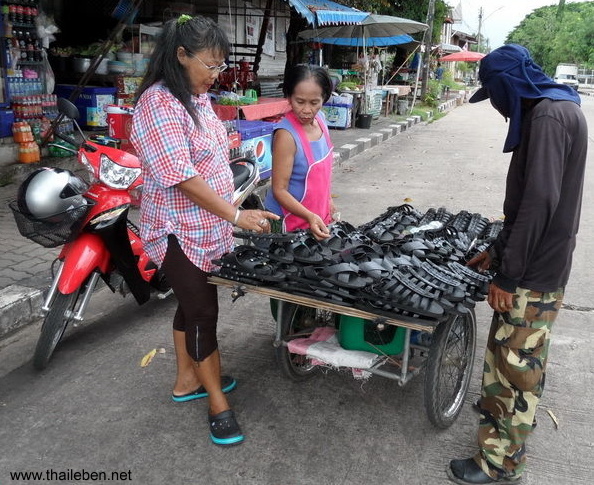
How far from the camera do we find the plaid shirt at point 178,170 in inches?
83.6

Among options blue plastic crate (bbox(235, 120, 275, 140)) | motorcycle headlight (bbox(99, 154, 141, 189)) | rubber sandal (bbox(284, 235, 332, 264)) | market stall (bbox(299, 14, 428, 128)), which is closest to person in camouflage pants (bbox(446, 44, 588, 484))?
rubber sandal (bbox(284, 235, 332, 264))

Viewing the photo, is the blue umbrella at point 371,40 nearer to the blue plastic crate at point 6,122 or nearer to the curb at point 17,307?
the blue plastic crate at point 6,122

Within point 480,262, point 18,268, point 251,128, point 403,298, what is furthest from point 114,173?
point 251,128

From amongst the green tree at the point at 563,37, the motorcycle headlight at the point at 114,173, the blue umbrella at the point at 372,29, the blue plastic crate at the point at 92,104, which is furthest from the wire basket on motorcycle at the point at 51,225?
the green tree at the point at 563,37

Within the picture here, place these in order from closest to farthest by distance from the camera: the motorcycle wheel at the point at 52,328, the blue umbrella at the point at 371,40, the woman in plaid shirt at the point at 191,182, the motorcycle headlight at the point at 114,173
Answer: the woman in plaid shirt at the point at 191,182, the motorcycle wheel at the point at 52,328, the motorcycle headlight at the point at 114,173, the blue umbrella at the point at 371,40

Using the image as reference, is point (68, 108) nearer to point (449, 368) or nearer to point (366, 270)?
point (366, 270)

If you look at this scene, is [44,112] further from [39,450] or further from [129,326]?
[39,450]

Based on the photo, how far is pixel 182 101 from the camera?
7.14 feet

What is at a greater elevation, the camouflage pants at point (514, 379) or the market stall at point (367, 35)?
the market stall at point (367, 35)

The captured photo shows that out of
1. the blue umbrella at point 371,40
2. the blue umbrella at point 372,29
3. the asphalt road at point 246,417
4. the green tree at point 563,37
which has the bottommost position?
the asphalt road at point 246,417

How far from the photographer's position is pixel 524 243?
1898 millimetres

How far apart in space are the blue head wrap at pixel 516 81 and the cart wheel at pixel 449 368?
908 millimetres

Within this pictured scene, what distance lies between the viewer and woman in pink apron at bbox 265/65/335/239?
2713 millimetres
